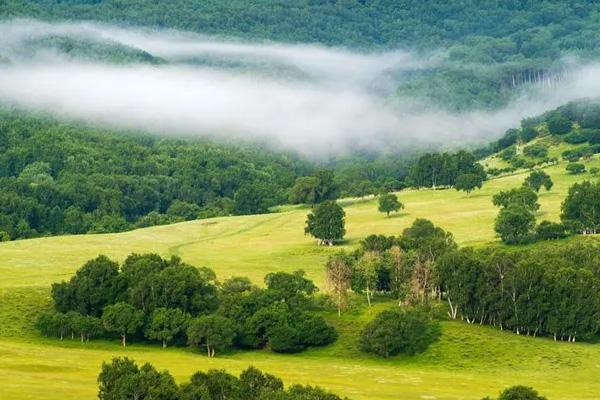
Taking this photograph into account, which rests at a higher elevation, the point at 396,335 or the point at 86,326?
the point at 86,326

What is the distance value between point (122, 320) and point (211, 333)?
989 centimetres

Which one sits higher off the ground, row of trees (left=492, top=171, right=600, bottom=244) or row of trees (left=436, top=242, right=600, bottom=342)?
row of trees (left=492, top=171, right=600, bottom=244)

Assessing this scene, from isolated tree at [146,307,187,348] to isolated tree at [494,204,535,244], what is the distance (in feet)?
205

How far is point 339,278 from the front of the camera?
430 ft

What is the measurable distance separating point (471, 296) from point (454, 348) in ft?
44.5

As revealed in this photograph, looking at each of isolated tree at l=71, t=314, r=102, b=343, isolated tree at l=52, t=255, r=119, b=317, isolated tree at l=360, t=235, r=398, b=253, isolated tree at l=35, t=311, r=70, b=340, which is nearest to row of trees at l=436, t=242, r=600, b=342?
isolated tree at l=360, t=235, r=398, b=253

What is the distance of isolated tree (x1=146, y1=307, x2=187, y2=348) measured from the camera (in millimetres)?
119312

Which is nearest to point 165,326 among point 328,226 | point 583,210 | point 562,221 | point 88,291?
point 88,291

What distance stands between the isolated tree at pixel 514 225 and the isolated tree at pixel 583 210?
6979 millimetres

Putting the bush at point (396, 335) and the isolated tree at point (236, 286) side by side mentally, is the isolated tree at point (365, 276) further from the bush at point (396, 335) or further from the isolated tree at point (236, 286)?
the bush at point (396, 335)

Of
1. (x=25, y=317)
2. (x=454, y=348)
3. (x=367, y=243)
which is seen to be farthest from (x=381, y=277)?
(x=25, y=317)

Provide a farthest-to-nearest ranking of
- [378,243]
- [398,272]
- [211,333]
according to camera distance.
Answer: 1. [378,243]
2. [398,272]
3. [211,333]

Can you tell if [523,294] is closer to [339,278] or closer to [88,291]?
[339,278]

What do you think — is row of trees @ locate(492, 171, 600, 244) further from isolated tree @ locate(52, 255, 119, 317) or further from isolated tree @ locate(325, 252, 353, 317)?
isolated tree @ locate(52, 255, 119, 317)
